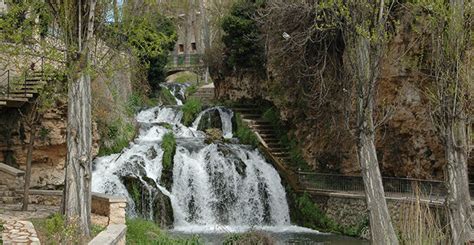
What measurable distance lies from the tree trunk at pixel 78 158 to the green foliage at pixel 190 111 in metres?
16.0

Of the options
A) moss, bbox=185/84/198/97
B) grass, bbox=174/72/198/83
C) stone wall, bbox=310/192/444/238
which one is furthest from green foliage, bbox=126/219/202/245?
grass, bbox=174/72/198/83

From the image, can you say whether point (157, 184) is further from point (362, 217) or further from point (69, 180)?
point (69, 180)

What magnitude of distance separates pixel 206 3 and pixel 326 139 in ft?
83.3

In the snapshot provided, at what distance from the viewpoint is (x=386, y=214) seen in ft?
41.0

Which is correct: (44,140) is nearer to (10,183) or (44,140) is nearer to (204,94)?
(10,183)

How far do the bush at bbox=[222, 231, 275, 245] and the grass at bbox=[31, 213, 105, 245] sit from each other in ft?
12.0

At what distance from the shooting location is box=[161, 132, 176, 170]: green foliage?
21.4 meters

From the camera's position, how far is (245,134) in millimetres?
25078

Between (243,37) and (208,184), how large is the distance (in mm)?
9286

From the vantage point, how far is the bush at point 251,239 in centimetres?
1376

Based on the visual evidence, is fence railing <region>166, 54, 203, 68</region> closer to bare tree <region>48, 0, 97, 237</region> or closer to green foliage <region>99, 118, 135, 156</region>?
green foliage <region>99, 118, 135, 156</region>

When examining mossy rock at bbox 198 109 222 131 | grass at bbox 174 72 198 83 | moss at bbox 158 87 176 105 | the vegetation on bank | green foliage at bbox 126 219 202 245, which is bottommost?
the vegetation on bank

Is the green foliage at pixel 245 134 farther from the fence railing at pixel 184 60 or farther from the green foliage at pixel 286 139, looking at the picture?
the fence railing at pixel 184 60

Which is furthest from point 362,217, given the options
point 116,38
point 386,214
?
point 116,38
